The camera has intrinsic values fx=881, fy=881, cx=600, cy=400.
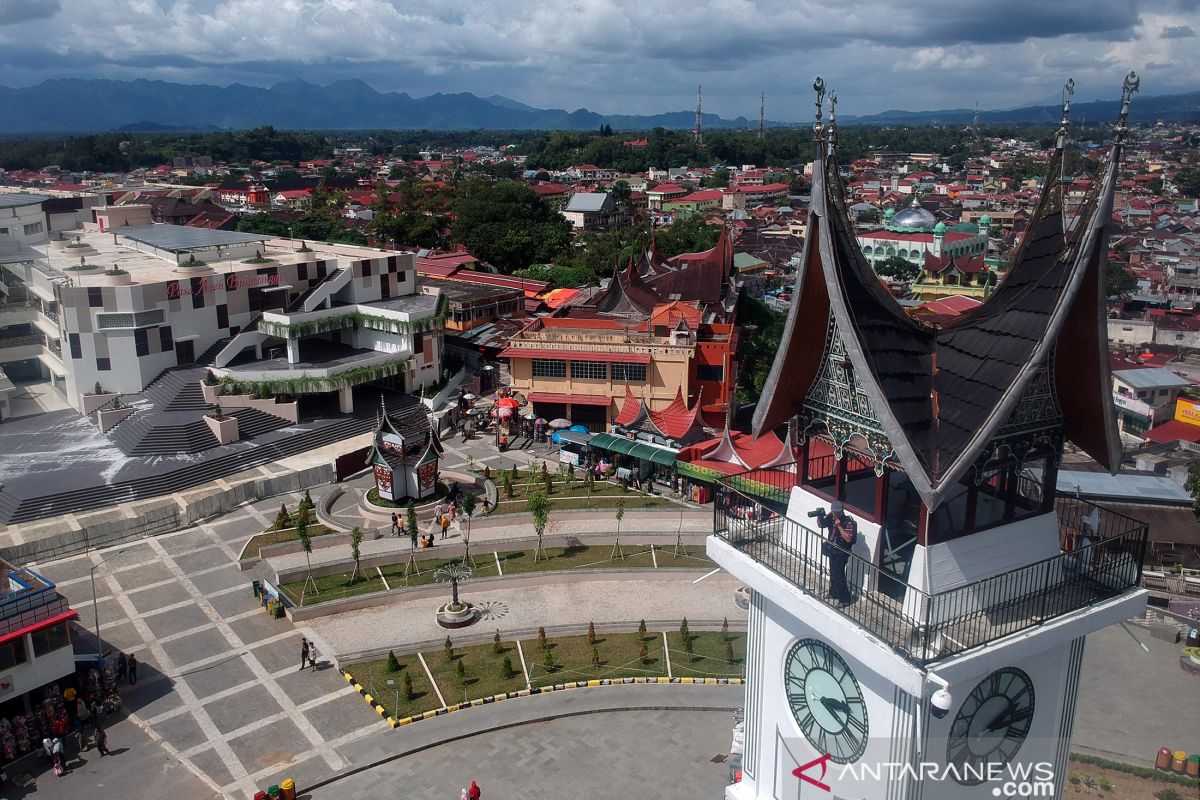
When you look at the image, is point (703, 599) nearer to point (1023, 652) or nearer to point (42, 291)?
point (1023, 652)

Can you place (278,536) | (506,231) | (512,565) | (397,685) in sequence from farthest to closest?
(506,231) → (278,536) → (512,565) → (397,685)

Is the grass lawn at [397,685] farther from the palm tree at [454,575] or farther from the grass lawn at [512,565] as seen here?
the grass lawn at [512,565]

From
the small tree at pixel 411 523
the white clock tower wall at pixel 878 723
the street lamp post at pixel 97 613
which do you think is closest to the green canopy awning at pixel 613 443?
the small tree at pixel 411 523

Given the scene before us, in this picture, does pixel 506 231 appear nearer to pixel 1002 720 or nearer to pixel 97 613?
pixel 97 613

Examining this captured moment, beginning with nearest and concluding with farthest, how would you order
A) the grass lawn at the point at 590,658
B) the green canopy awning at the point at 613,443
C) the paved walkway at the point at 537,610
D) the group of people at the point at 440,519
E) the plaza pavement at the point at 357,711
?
the plaza pavement at the point at 357,711
the grass lawn at the point at 590,658
the paved walkway at the point at 537,610
the group of people at the point at 440,519
the green canopy awning at the point at 613,443

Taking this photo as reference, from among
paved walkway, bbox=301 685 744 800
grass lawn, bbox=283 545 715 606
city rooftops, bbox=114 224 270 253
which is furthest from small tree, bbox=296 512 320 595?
city rooftops, bbox=114 224 270 253

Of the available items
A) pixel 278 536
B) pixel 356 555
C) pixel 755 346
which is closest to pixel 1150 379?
pixel 755 346
